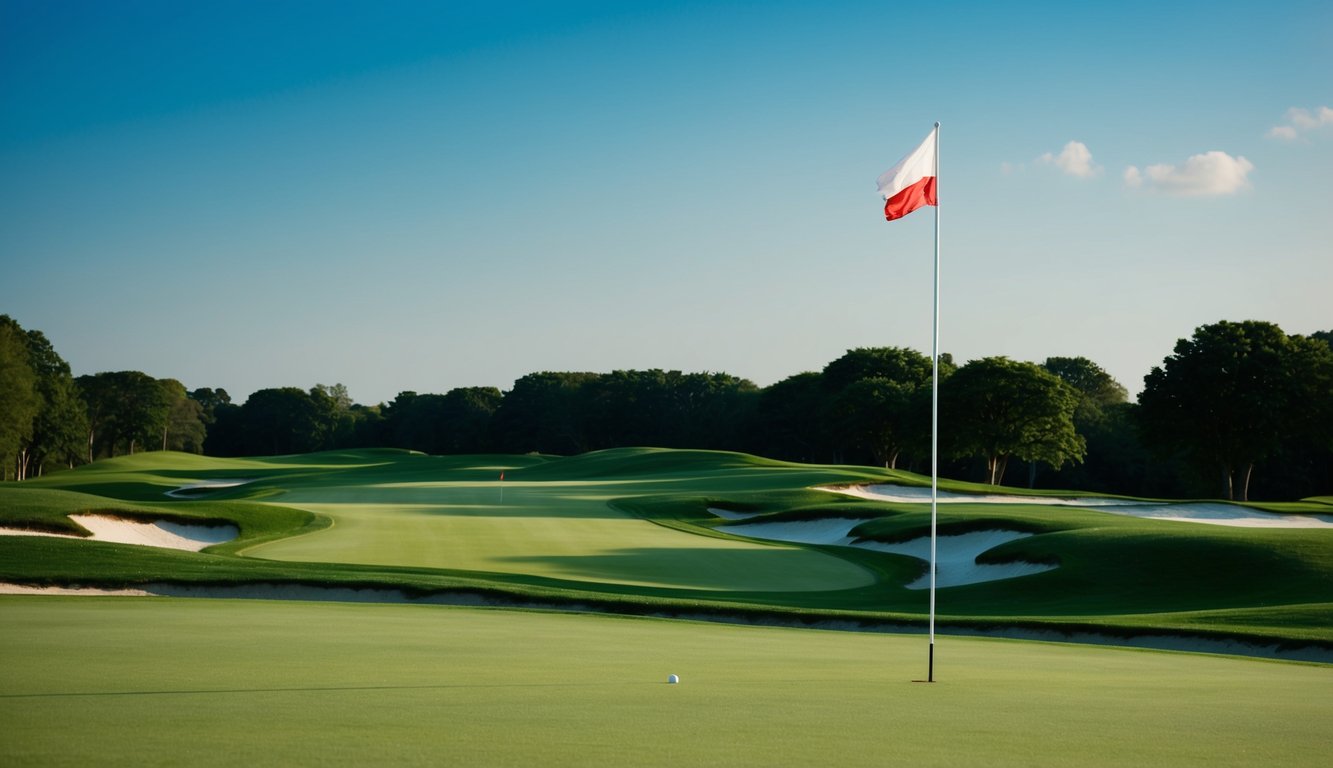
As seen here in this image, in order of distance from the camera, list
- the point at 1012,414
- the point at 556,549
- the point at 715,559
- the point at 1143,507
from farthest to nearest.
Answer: the point at 1012,414 < the point at 1143,507 < the point at 556,549 < the point at 715,559

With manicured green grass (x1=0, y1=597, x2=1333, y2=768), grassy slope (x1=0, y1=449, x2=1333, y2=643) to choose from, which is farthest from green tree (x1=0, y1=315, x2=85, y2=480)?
manicured green grass (x1=0, y1=597, x2=1333, y2=768)

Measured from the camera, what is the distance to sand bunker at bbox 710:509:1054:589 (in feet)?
80.5

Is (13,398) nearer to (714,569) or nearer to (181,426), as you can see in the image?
(714,569)

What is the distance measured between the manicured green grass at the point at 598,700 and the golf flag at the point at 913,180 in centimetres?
487

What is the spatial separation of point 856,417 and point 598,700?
226ft

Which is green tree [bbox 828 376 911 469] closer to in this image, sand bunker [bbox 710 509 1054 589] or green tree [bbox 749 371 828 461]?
green tree [bbox 749 371 828 461]

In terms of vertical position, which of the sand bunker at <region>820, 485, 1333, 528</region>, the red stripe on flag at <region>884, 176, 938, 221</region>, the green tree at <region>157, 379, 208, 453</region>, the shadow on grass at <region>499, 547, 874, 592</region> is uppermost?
the red stripe on flag at <region>884, 176, 938, 221</region>

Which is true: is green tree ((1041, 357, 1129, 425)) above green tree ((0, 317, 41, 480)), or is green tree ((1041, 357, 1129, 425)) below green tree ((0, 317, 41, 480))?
above

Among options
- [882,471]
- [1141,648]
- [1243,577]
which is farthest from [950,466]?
[1141,648]

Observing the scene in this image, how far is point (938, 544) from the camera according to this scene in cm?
2772

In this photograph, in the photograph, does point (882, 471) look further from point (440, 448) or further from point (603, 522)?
point (440, 448)

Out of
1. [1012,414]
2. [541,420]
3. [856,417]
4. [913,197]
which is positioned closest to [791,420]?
[856,417]

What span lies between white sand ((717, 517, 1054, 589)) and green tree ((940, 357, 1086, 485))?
31.1 m

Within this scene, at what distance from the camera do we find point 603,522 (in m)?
33.2
